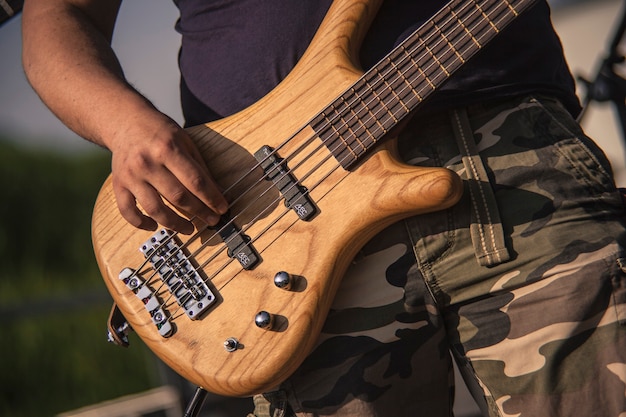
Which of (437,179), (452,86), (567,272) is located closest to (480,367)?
(567,272)

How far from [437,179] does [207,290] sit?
16.2 inches

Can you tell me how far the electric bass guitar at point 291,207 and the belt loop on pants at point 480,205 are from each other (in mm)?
73

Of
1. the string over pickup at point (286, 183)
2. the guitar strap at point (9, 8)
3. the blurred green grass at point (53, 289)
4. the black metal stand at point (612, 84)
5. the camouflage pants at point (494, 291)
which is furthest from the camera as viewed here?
the blurred green grass at point (53, 289)

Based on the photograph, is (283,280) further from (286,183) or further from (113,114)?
(113,114)

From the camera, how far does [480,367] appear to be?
0.95 meters

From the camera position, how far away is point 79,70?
1111 mm

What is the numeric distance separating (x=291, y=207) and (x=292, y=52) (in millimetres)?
281

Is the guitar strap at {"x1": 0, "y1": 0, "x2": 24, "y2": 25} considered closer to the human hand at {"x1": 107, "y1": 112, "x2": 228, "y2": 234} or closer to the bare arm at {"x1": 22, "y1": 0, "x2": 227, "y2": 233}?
the bare arm at {"x1": 22, "y1": 0, "x2": 227, "y2": 233}

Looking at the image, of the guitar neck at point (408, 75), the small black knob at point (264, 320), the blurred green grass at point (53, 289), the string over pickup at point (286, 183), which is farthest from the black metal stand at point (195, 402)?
the blurred green grass at point (53, 289)

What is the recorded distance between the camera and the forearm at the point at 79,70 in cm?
106

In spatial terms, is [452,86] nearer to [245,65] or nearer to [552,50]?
[552,50]

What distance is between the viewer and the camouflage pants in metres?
0.90

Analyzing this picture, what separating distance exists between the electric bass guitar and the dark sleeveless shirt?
0.13ft

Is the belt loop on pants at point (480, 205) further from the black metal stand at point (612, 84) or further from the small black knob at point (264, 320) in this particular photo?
the black metal stand at point (612, 84)
